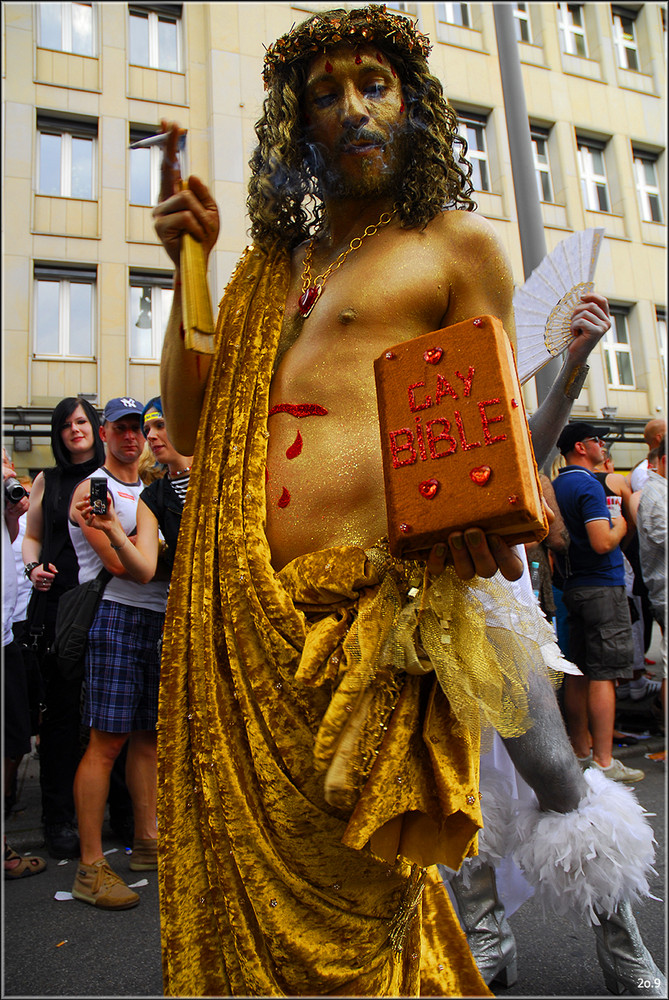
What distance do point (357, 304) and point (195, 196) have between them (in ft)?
1.24

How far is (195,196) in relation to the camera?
4.85 ft

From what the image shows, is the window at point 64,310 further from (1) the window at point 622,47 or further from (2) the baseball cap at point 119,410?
(1) the window at point 622,47

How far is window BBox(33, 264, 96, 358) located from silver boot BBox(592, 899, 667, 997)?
8.42 meters

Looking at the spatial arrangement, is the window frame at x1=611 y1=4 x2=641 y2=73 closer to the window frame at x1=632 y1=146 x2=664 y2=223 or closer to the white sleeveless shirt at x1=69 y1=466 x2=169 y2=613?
the window frame at x1=632 y1=146 x2=664 y2=223

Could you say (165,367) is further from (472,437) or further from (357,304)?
(472,437)

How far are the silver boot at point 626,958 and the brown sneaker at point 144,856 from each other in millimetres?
1983

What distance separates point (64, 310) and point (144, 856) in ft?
25.8

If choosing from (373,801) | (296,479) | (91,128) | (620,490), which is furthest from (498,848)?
(91,128)

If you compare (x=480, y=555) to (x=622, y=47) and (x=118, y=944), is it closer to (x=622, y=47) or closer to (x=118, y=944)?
(x=118, y=944)

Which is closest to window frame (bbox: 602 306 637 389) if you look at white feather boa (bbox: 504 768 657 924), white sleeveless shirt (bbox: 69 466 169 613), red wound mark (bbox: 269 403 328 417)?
white sleeveless shirt (bbox: 69 466 169 613)

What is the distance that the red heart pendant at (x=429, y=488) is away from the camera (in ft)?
3.67

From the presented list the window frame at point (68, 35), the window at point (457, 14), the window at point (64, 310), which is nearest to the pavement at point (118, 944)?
the window at point (64, 310)

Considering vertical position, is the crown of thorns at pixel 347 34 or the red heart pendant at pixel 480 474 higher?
the crown of thorns at pixel 347 34

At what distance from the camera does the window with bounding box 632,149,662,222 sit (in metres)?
13.5
